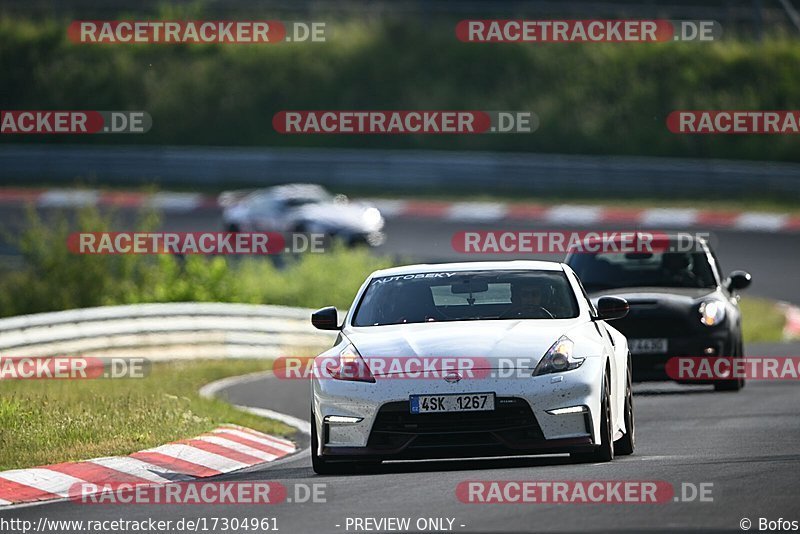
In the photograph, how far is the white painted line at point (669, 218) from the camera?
121ft

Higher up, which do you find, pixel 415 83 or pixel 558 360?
pixel 415 83

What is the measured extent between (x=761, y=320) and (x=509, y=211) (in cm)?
1214

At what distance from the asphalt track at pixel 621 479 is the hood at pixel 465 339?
71 centimetres

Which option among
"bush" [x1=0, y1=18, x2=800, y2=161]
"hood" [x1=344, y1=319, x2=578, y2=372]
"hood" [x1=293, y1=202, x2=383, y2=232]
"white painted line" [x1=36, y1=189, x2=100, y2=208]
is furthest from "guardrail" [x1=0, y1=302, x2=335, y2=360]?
"bush" [x1=0, y1=18, x2=800, y2=161]

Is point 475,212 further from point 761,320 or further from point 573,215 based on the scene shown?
point 761,320

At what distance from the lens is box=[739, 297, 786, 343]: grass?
85.6 feet

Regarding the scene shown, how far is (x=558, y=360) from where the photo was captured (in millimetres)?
10250

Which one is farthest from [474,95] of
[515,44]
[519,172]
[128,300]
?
[128,300]

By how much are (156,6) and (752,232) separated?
23.3 m

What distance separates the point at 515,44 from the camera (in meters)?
51.2

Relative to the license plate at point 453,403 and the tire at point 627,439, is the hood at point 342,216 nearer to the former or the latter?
the tire at point 627,439

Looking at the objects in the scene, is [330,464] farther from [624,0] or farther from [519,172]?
[624,0]

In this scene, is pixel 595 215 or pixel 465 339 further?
pixel 595 215

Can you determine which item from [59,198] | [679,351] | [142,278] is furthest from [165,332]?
[59,198]
